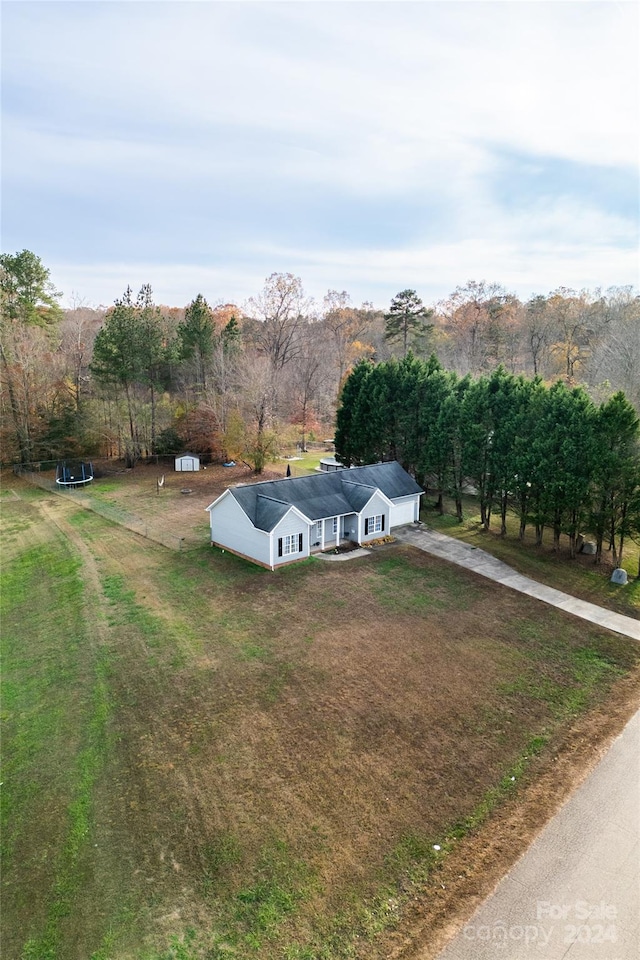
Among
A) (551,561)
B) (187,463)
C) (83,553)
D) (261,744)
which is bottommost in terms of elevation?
(261,744)

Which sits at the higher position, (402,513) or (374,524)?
(402,513)

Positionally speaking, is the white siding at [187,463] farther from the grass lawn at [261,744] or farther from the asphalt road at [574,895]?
the asphalt road at [574,895]

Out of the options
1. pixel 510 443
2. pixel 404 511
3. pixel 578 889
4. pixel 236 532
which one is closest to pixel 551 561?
pixel 510 443

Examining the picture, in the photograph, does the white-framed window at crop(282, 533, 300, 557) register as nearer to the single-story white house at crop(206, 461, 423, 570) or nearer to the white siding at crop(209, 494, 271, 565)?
the single-story white house at crop(206, 461, 423, 570)

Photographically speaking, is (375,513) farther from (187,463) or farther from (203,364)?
(203,364)

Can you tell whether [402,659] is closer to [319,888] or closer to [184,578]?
[319,888]

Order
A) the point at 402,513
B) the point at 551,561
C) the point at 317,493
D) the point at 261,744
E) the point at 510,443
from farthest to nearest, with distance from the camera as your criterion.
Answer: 1. the point at 402,513
2. the point at 510,443
3. the point at 317,493
4. the point at 551,561
5. the point at 261,744
